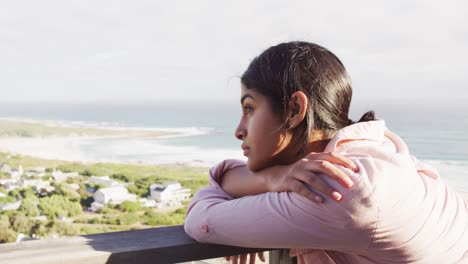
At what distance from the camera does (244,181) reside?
3.27ft

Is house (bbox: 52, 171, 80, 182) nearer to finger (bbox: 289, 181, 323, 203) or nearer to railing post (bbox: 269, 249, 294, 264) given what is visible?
railing post (bbox: 269, 249, 294, 264)

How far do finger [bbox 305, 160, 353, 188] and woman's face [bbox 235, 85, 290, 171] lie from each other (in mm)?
162

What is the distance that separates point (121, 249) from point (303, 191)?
29 cm

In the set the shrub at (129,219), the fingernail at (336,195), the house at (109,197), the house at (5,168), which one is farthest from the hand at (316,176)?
the house at (5,168)

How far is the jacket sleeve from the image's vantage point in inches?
29.9

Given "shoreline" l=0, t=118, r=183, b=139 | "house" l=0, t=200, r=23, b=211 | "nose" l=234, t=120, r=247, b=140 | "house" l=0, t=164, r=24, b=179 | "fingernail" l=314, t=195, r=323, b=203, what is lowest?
"shoreline" l=0, t=118, r=183, b=139

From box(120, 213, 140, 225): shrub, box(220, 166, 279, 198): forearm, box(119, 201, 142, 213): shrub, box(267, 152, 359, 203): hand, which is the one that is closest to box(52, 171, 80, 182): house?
box(119, 201, 142, 213): shrub

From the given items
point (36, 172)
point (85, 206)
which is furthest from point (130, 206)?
point (36, 172)

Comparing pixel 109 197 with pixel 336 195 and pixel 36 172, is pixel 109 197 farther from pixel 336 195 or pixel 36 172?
pixel 336 195

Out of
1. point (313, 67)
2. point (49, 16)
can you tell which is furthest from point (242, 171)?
point (49, 16)

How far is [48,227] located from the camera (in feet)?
67.9

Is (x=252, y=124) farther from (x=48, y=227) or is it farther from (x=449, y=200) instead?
(x=48, y=227)

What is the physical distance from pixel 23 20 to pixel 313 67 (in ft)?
290

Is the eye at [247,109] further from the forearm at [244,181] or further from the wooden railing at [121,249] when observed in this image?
the wooden railing at [121,249]
